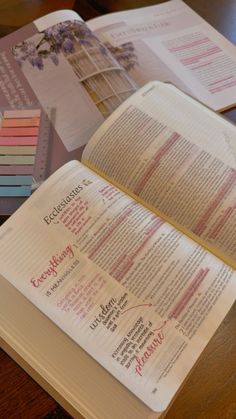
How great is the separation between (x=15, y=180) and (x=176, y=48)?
A: 1.27ft

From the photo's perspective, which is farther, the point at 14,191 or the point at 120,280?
the point at 14,191

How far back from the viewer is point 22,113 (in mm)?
645

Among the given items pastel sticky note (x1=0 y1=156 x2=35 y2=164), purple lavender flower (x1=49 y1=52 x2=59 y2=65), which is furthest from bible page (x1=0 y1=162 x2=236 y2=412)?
purple lavender flower (x1=49 y1=52 x2=59 y2=65)

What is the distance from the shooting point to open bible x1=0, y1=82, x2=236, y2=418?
1.35ft

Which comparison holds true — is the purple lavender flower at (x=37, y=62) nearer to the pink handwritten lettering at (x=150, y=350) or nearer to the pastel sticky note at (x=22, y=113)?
the pastel sticky note at (x=22, y=113)

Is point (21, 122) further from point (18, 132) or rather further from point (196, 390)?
point (196, 390)

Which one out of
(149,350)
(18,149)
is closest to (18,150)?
(18,149)

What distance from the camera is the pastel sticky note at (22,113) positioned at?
64 centimetres

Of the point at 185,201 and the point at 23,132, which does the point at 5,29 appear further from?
the point at 185,201

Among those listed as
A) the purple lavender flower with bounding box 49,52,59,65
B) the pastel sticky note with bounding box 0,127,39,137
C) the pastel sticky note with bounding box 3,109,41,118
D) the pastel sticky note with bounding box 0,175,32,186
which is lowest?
the pastel sticky note with bounding box 0,175,32,186

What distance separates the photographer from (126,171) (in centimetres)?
53

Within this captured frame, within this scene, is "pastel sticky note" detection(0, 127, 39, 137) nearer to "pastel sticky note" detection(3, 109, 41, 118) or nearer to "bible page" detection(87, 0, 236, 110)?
"pastel sticky note" detection(3, 109, 41, 118)

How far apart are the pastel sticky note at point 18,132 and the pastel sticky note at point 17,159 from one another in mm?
39

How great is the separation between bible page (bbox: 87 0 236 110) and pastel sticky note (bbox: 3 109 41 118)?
0.56 feet
